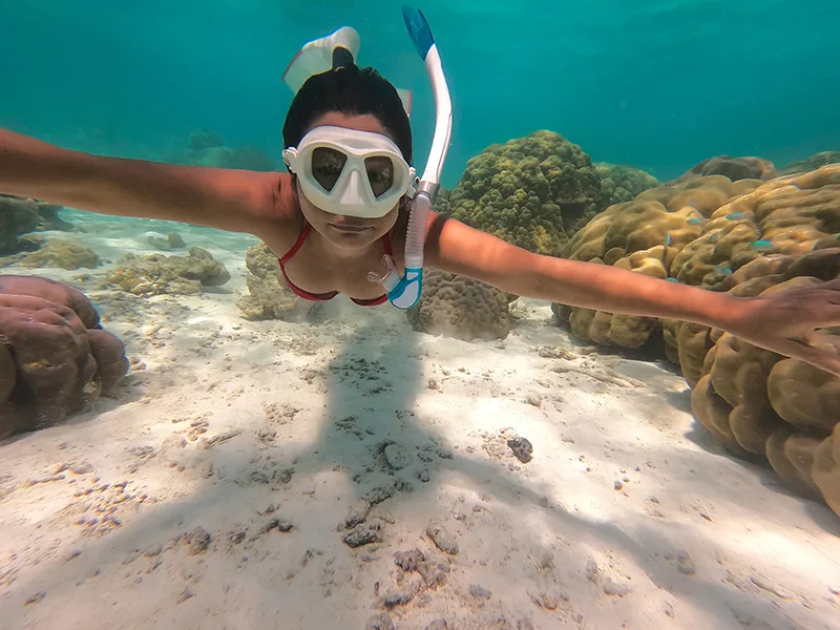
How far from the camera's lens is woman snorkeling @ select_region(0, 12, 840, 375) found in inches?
61.8

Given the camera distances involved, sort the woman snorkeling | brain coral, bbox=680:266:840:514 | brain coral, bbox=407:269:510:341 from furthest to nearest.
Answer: brain coral, bbox=407:269:510:341 → brain coral, bbox=680:266:840:514 → the woman snorkeling

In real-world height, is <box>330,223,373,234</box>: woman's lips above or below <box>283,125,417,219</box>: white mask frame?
below

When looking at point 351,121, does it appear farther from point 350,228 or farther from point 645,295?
point 645,295

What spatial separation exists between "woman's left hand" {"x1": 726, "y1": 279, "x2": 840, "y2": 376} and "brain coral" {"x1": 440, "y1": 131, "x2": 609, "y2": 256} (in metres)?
4.76

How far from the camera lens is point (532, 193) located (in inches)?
261

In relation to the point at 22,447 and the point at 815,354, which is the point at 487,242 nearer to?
the point at 815,354

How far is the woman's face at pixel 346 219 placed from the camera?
207 cm

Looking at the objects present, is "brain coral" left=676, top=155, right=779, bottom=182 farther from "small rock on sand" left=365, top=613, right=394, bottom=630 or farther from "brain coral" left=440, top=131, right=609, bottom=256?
"small rock on sand" left=365, top=613, right=394, bottom=630

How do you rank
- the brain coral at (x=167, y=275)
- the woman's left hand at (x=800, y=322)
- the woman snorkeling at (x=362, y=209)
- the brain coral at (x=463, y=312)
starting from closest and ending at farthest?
1. the woman's left hand at (x=800, y=322)
2. the woman snorkeling at (x=362, y=209)
3. the brain coral at (x=463, y=312)
4. the brain coral at (x=167, y=275)

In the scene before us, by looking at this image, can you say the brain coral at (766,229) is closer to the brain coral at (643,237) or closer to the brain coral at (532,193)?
the brain coral at (643,237)

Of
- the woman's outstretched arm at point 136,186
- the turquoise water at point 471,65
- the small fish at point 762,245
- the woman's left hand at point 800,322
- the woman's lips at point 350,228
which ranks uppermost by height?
the turquoise water at point 471,65

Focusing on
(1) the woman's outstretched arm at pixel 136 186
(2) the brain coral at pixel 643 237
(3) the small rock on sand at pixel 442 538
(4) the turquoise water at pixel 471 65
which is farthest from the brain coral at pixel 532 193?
(4) the turquoise water at pixel 471 65

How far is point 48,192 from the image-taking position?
5.55 feet

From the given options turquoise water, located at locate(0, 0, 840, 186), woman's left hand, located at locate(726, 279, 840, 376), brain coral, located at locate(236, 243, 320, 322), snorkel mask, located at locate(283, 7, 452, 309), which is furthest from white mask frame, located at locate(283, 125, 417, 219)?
turquoise water, located at locate(0, 0, 840, 186)
